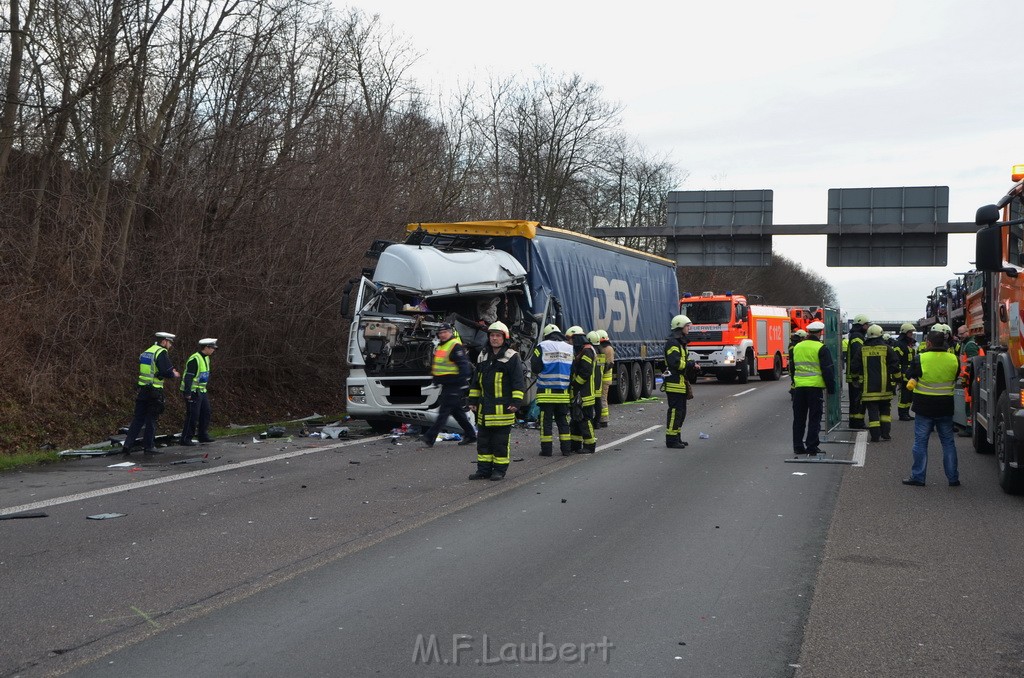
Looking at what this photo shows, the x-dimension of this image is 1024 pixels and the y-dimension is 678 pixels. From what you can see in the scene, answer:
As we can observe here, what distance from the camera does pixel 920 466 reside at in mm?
10625

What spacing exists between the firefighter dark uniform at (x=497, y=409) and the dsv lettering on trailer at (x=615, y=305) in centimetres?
1002

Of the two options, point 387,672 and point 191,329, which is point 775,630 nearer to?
point 387,672

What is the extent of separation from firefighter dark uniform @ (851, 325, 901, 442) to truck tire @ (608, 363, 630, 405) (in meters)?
7.18

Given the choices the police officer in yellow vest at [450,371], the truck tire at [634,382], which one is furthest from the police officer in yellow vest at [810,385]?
the truck tire at [634,382]

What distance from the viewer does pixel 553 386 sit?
13.6m

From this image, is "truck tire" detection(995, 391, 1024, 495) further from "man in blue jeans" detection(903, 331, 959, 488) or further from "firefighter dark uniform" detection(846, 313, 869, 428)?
"firefighter dark uniform" detection(846, 313, 869, 428)

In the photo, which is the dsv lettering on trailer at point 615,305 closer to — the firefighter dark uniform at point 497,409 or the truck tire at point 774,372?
the firefighter dark uniform at point 497,409

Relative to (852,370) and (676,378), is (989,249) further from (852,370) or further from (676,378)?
(852,370)

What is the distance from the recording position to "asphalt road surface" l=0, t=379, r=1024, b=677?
5027mm

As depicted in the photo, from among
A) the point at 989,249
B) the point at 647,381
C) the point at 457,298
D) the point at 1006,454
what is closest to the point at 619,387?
the point at 647,381

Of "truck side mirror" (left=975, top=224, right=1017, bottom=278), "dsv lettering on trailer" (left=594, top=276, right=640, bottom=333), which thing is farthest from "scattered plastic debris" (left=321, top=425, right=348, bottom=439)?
"truck side mirror" (left=975, top=224, right=1017, bottom=278)

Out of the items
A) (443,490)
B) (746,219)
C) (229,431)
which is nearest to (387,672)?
(443,490)

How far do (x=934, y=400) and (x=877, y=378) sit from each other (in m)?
5.77

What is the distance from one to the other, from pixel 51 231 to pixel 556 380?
9919 mm
